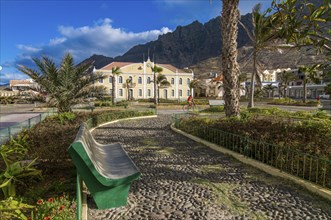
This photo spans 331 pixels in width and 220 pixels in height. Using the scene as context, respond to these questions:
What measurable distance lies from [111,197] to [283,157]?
4171 mm

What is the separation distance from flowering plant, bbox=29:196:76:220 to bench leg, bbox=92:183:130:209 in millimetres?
401

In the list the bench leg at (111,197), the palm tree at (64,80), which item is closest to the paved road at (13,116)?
the palm tree at (64,80)

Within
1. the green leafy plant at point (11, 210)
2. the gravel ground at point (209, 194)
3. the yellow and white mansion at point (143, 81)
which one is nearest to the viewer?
the green leafy plant at point (11, 210)

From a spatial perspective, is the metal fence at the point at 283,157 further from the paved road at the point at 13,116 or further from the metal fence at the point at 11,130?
the paved road at the point at 13,116

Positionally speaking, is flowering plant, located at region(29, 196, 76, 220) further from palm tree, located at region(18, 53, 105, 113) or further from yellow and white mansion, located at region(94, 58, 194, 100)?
yellow and white mansion, located at region(94, 58, 194, 100)

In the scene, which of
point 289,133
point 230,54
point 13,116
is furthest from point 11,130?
point 13,116

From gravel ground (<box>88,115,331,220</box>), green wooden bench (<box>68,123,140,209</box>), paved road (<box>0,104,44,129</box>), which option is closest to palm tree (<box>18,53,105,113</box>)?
paved road (<box>0,104,44,129</box>)

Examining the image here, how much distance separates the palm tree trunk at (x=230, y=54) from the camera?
1069 cm

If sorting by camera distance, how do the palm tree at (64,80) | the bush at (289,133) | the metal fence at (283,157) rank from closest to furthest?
the metal fence at (283,157), the bush at (289,133), the palm tree at (64,80)

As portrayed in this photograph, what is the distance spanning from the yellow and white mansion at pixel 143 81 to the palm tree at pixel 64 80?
135ft

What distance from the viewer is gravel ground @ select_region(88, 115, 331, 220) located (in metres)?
4.06

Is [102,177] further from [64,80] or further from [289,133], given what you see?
[64,80]

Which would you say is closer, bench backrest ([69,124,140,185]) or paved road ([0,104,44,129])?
bench backrest ([69,124,140,185])

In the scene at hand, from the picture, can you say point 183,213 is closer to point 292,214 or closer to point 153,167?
point 292,214
